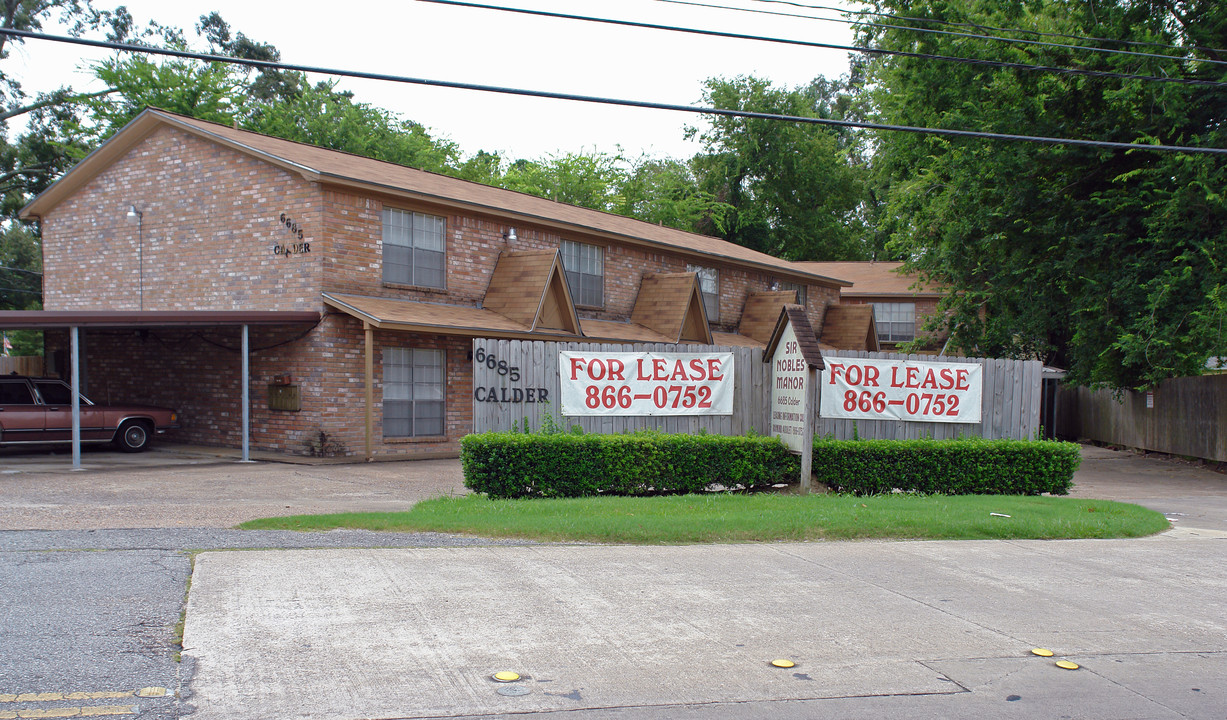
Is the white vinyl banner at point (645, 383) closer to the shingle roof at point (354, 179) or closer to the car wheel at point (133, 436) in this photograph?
the shingle roof at point (354, 179)

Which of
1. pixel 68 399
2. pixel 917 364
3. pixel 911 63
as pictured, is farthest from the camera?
pixel 911 63

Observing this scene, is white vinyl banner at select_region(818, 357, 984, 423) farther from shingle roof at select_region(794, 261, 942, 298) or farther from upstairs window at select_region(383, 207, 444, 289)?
shingle roof at select_region(794, 261, 942, 298)

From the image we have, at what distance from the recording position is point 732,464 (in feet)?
45.5

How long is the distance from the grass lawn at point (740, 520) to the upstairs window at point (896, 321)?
30.7 meters

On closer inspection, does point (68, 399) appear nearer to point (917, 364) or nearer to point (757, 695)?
point (917, 364)

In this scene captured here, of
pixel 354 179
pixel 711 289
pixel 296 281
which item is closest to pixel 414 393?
pixel 296 281

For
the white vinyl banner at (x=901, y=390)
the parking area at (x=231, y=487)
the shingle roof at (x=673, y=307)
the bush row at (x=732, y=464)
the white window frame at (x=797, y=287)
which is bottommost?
the parking area at (x=231, y=487)

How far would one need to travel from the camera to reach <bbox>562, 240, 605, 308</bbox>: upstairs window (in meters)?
25.2

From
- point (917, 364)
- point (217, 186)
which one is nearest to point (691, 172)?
point (217, 186)

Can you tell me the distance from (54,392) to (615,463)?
41.6 feet

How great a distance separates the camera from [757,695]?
5.26 m

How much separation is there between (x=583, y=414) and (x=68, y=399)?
39.1 feet

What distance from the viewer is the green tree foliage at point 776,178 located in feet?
187

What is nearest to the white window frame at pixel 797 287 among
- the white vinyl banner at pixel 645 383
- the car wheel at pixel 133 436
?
the white vinyl banner at pixel 645 383
